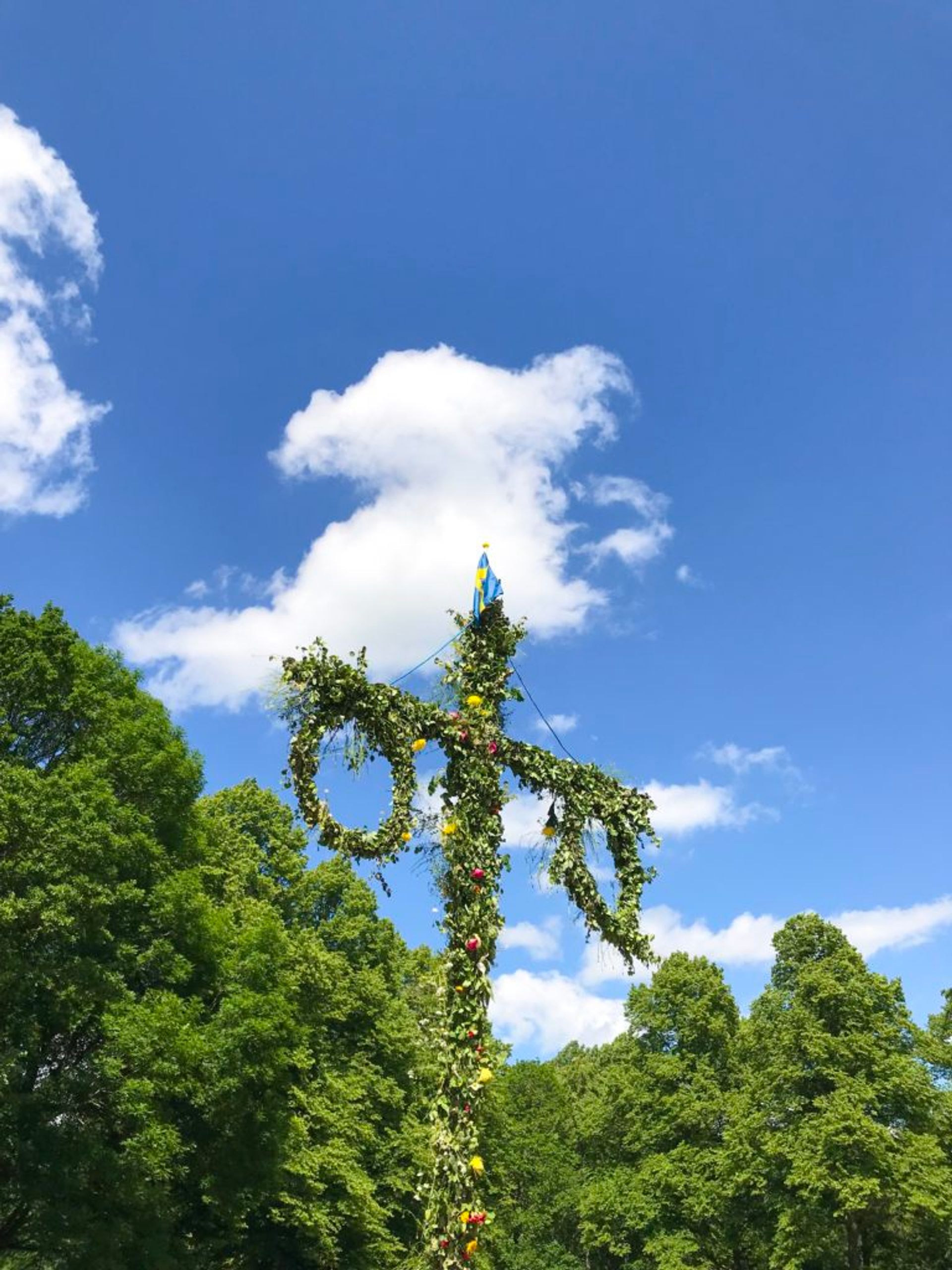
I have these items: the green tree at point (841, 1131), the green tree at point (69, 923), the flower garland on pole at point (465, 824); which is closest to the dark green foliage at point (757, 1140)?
the green tree at point (841, 1131)

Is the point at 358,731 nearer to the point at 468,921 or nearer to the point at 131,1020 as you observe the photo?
the point at 468,921

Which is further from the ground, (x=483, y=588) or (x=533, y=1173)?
(x=483, y=588)

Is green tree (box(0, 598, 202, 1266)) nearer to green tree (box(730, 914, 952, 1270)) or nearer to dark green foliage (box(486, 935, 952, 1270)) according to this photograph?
dark green foliage (box(486, 935, 952, 1270))

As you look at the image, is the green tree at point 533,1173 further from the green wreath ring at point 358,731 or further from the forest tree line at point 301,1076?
the green wreath ring at point 358,731

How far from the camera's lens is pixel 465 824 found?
7.08 metres

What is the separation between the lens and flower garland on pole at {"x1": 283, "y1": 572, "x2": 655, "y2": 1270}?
6273 mm

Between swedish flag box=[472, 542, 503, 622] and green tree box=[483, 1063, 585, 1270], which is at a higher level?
swedish flag box=[472, 542, 503, 622]

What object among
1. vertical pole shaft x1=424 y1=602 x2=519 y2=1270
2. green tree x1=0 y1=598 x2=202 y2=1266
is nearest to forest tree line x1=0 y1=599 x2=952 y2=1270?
green tree x1=0 y1=598 x2=202 y2=1266

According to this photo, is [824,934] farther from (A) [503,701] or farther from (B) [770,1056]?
(A) [503,701]

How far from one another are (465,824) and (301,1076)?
16689 millimetres

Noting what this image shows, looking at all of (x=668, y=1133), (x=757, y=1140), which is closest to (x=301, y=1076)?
(x=757, y=1140)

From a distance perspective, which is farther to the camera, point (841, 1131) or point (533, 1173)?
point (533, 1173)

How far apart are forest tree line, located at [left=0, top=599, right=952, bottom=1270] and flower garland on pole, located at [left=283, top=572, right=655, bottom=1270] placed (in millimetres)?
460

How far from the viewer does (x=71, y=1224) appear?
1269cm
